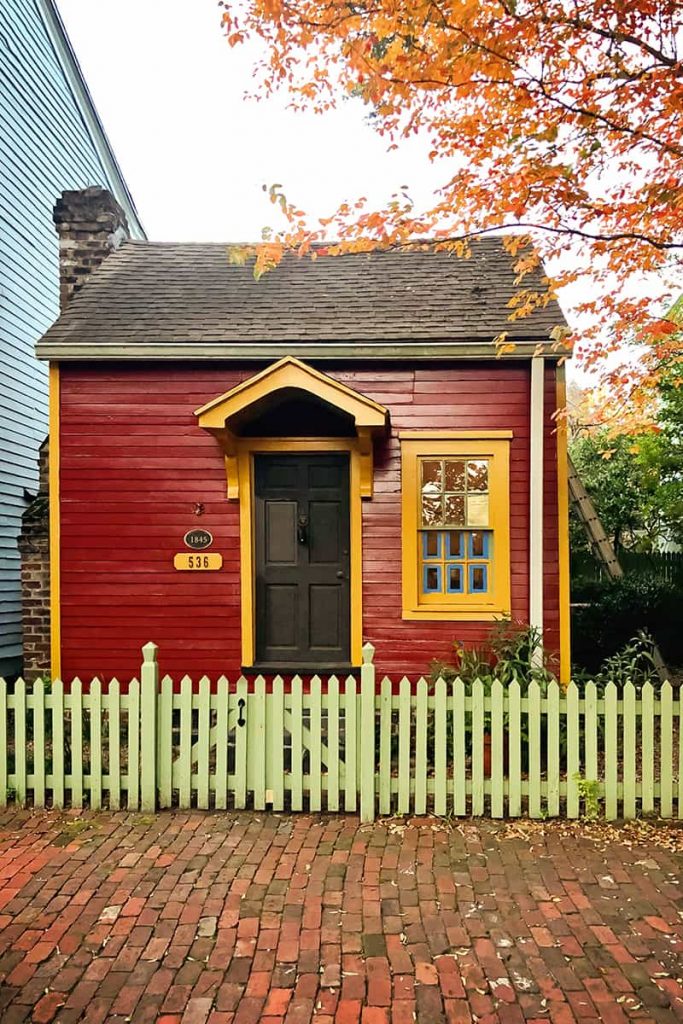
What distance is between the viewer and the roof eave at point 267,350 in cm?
724

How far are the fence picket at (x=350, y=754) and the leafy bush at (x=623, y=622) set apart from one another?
256 inches

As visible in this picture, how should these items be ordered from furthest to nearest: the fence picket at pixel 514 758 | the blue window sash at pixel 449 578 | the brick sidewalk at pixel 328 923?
the blue window sash at pixel 449 578 < the fence picket at pixel 514 758 < the brick sidewalk at pixel 328 923

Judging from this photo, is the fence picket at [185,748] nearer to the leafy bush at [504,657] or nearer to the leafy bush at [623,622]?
the leafy bush at [504,657]

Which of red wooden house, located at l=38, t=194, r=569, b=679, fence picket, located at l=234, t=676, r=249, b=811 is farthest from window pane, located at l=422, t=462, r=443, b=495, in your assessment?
fence picket, located at l=234, t=676, r=249, b=811

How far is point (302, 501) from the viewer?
7.43m

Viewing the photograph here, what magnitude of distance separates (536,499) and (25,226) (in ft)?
30.5

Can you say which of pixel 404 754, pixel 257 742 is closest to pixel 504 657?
pixel 404 754

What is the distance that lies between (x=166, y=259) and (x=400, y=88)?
16.0 feet

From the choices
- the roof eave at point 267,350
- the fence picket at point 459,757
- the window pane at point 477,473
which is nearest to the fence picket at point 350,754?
the fence picket at point 459,757

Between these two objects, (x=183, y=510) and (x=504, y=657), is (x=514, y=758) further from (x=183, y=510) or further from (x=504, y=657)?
(x=183, y=510)

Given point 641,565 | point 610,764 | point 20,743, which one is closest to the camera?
point 610,764

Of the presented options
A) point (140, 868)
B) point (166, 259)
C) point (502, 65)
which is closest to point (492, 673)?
point (140, 868)

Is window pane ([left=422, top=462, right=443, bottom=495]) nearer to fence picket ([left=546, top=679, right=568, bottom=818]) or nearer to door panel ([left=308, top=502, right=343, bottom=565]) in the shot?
door panel ([left=308, top=502, right=343, bottom=565])

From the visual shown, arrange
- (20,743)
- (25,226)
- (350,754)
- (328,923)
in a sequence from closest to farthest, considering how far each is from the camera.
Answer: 1. (328,923)
2. (350,754)
3. (20,743)
4. (25,226)
